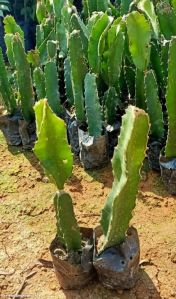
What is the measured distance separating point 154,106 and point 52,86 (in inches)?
25.3

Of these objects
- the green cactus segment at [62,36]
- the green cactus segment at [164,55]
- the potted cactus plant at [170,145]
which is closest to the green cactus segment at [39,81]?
the green cactus segment at [62,36]

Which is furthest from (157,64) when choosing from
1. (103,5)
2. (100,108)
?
(103,5)

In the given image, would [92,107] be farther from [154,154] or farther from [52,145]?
[52,145]

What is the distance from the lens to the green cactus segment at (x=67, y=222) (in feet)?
6.55

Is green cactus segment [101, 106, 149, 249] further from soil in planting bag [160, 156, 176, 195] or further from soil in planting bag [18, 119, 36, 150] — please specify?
soil in planting bag [18, 119, 36, 150]

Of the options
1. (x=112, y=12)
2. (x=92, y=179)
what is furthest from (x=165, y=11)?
(x=92, y=179)

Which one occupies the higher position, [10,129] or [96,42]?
[96,42]

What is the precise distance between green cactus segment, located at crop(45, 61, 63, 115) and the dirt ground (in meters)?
0.36

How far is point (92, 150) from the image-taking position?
9.48 ft

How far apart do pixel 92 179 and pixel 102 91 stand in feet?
1.79

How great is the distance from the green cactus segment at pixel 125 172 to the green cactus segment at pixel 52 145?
198 mm

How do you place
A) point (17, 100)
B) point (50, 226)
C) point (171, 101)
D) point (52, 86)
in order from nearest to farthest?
1. point (171, 101)
2. point (50, 226)
3. point (52, 86)
4. point (17, 100)

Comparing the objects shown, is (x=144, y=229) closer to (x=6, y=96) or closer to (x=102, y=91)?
(x=102, y=91)

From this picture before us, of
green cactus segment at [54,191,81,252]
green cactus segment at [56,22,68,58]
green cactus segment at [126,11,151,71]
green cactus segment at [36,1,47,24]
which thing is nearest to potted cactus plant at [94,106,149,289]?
green cactus segment at [54,191,81,252]
